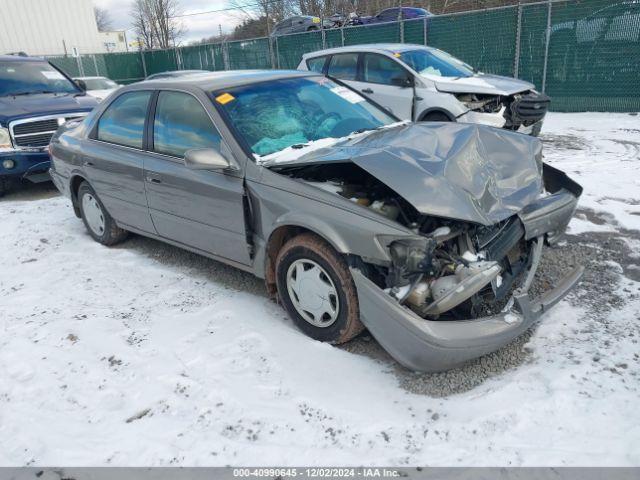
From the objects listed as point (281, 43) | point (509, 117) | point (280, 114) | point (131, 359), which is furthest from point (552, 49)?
point (131, 359)

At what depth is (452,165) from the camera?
310cm

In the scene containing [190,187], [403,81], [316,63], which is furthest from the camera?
[316,63]

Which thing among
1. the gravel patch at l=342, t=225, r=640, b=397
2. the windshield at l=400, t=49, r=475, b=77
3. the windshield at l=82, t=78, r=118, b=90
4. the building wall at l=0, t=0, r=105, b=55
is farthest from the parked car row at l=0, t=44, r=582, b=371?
the building wall at l=0, t=0, r=105, b=55

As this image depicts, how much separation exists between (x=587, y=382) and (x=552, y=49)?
10.9m

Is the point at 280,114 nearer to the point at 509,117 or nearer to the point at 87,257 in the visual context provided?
the point at 87,257

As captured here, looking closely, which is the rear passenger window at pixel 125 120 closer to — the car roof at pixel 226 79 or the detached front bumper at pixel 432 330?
the car roof at pixel 226 79

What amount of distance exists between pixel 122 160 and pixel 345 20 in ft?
55.5

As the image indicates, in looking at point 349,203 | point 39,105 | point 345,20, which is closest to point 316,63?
point 39,105

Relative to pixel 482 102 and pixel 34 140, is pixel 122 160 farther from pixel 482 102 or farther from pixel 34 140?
pixel 482 102

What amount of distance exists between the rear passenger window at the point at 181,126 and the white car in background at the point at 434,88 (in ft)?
11.8

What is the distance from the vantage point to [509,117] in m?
7.75

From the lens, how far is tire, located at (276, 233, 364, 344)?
9.94 ft

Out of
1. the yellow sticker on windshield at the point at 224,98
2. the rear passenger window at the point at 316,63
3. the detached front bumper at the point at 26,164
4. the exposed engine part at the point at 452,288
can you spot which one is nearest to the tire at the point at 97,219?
the yellow sticker on windshield at the point at 224,98

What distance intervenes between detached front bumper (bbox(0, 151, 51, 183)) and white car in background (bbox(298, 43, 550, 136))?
471cm
